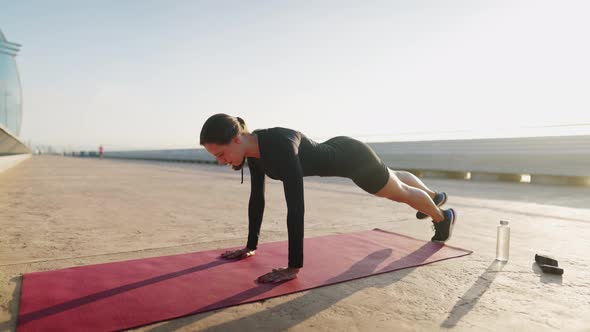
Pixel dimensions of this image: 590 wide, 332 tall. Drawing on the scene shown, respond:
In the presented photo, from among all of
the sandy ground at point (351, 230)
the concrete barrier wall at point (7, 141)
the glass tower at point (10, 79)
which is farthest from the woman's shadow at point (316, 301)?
the glass tower at point (10, 79)

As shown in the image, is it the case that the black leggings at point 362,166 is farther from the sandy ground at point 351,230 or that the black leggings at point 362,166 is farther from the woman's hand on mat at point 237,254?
the woman's hand on mat at point 237,254

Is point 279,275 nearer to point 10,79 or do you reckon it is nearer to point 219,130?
point 219,130

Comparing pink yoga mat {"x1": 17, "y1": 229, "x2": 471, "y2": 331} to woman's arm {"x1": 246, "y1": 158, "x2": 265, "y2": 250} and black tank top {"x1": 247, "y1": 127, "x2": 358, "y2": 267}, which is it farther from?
black tank top {"x1": 247, "y1": 127, "x2": 358, "y2": 267}

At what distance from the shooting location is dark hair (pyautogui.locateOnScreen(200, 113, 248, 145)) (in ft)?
6.45

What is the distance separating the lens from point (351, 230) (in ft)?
11.3

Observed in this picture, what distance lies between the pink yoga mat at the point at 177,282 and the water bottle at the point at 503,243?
0.72 feet

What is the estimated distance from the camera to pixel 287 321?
1516 millimetres

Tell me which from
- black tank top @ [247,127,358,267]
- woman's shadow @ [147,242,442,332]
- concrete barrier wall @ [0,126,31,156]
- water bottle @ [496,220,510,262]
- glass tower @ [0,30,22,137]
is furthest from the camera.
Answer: glass tower @ [0,30,22,137]

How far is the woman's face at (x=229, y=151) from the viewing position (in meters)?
2.00

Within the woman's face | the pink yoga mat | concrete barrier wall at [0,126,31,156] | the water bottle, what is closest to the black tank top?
the woman's face

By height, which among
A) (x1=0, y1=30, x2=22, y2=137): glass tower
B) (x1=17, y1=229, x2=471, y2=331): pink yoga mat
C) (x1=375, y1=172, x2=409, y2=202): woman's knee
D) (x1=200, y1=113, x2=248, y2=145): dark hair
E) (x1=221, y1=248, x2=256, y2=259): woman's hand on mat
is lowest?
(x1=17, y1=229, x2=471, y2=331): pink yoga mat

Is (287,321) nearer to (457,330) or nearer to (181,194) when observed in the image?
(457,330)

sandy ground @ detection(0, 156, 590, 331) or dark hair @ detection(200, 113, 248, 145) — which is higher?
dark hair @ detection(200, 113, 248, 145)

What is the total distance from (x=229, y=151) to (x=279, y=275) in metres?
0.69
